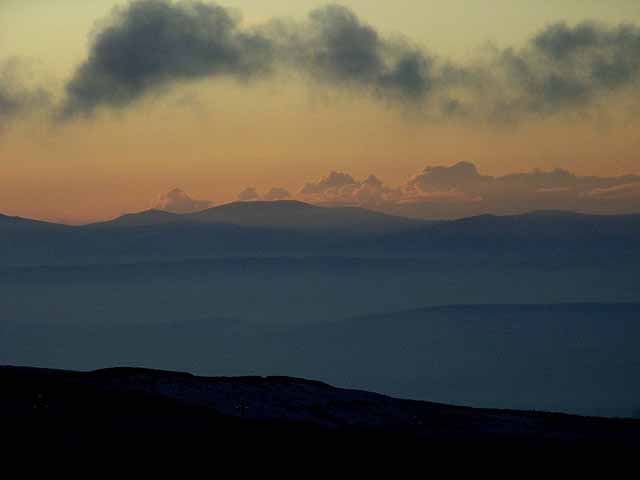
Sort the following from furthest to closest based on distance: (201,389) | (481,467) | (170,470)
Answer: (201,389), (481,467), (170,470)

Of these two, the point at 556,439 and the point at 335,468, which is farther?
the point at 556,439

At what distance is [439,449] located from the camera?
31859 millimetres

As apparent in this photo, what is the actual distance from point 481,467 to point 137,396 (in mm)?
10153

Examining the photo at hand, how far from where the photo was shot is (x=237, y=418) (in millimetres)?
32562

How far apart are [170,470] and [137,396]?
18.3 ft

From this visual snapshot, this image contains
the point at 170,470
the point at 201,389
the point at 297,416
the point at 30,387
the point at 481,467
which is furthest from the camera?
the point at 201,389

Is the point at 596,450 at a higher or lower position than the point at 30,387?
lower

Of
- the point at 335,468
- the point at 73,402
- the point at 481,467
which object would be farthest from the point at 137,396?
the point at 481,467

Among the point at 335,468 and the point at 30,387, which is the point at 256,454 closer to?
the point at 335,468

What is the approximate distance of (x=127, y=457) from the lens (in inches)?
1123

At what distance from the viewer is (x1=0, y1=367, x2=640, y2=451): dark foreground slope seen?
30.1m

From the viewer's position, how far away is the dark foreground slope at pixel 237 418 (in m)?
30.1

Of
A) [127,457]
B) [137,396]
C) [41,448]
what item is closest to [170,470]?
[127,457]

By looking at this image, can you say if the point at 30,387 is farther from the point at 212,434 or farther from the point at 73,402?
the point at 212,434
